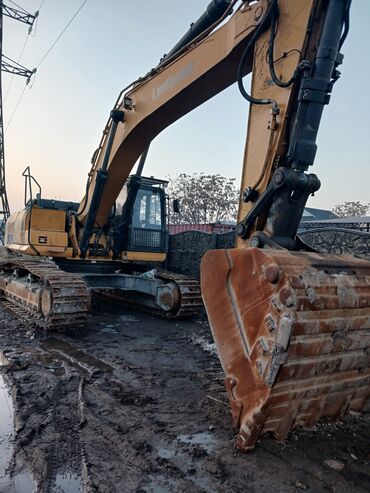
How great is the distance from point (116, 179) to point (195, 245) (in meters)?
3.94

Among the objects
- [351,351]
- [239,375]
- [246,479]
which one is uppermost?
[351,351]

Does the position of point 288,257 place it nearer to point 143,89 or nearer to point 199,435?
point 199,435

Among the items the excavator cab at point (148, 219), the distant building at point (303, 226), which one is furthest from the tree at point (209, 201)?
the excavator cab at point (148, 219)

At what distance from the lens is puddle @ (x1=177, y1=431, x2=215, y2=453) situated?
9.36ft

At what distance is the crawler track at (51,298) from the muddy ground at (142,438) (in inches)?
37.2

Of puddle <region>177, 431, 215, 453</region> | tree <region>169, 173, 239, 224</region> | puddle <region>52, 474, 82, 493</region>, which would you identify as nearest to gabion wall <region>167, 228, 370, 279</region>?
puddle <region>177, 431, 215, 453</region>

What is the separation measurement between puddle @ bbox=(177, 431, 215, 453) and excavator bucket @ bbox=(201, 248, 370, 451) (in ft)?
0.74

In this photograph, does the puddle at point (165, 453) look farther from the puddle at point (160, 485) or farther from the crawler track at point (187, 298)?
the crawler track at point (187, 298)

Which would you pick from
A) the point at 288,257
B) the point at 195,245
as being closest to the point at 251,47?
the point at 288,257

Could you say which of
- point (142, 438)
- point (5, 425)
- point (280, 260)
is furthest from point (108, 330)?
point (280, 260)

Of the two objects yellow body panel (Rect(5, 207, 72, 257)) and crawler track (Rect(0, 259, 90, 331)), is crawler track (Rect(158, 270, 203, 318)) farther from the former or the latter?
yellow body panel (Rect(5, 207, 72, 257))

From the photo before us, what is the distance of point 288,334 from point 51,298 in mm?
4197

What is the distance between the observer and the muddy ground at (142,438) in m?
2.46

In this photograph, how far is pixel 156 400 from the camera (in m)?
3.68
